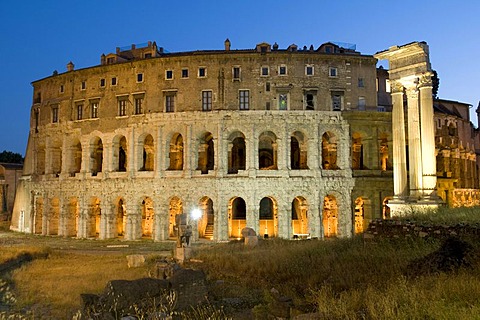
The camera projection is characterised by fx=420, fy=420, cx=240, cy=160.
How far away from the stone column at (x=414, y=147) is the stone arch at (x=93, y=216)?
24765 mm

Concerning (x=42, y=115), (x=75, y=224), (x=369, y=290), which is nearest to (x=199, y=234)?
(x=75, y=224)

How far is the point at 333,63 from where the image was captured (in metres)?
32.0

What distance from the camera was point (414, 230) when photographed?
15055 millimetres

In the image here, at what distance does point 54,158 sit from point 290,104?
881 inches

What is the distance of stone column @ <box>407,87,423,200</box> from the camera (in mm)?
21156

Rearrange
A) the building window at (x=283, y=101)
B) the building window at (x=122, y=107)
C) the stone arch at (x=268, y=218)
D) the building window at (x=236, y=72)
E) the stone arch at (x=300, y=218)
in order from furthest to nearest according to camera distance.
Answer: the building window at (x=122, y=107), the stone arch at (x=300, y=218), the building window at (x=236, y=72), the building window at (x=283, y=101), the stone arch at (x=268, y=218)

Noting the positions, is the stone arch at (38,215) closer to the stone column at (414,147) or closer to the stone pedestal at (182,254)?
the stone pedestal at (182,254)

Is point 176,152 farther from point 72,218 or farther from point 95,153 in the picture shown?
point 72,218

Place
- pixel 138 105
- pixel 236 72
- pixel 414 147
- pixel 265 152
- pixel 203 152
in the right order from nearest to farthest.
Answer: pixel 414 147 → pixel 236 72 → pixel 203 152 → pixel 138 105 → pixel 265 152

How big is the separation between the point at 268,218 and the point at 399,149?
16.4 meters

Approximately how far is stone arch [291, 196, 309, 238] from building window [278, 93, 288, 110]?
22.9ft

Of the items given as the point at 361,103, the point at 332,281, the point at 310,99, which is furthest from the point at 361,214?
the point at 332,281

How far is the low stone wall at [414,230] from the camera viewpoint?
13.2m

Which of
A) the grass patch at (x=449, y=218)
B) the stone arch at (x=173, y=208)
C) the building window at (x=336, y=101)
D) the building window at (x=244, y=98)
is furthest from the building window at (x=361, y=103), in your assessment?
the grass patch at (x=449, y=218)
